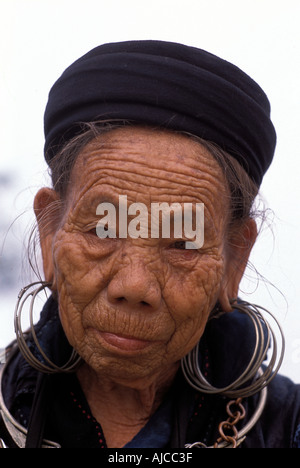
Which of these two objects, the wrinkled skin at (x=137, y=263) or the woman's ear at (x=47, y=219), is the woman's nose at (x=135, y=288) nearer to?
the wrinkled skin at (x=137, y=263)

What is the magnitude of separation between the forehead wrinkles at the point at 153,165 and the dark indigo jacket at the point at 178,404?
2.52 feet

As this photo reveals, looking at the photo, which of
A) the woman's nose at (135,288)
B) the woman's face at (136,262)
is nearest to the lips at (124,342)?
the woman's face at (136,262)

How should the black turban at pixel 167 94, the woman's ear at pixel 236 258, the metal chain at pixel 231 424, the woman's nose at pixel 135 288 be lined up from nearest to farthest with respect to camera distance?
1. the woman's nose at pixel 135 288
2. the black turban at pixel 167 94
3. the metal chain at pixel 231 424
4. the woman's ear at pixel 236 258

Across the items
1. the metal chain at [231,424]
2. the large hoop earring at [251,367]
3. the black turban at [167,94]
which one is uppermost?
the black turban at [167,94]

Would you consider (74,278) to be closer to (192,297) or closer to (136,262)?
(136,262)

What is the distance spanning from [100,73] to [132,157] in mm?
374

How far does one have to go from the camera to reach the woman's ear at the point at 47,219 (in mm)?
2635

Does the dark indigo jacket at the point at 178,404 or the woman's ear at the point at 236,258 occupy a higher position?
the woman's ear at the point at 236,258

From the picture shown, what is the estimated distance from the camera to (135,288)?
217 cm

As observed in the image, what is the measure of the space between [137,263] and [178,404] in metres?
0.76

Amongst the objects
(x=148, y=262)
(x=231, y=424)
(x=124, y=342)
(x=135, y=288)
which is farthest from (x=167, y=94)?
(x=231, y=424)

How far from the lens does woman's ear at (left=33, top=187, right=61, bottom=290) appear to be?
2635 mm

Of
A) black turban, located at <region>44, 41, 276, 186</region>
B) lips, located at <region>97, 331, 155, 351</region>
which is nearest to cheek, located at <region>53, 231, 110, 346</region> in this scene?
lips, located at <region>97, 331, 155, 351</region>

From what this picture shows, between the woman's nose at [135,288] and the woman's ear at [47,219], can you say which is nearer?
the woman's nose at [135,288]
